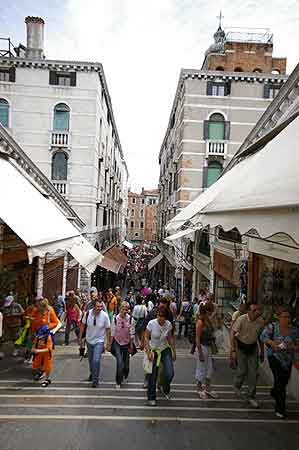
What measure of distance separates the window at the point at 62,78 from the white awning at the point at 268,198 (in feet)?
70.4

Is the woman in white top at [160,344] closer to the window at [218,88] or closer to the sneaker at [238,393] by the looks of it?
the sneaker at [238,393]

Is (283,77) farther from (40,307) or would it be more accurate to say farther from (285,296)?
(40,307)

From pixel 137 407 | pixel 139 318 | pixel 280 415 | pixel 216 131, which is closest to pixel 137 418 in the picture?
pixel 137 407

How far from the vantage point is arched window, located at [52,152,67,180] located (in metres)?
25.8

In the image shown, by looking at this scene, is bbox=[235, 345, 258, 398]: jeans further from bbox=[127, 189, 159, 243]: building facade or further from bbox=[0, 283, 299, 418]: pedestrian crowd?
bbox=[127, 189, 159, 243]: building facade

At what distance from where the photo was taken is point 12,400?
18.9 ft

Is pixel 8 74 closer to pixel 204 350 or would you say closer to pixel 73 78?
pixel 73 78

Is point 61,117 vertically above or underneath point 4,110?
underneath

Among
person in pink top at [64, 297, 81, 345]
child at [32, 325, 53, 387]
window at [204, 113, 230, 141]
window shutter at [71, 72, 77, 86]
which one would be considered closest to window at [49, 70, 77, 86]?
window shutter at [71, 72, 77, 86]

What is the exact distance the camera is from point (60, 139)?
1002 inches

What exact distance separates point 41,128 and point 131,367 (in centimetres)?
2055

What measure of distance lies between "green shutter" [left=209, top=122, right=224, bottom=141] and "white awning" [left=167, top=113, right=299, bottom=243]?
20.6 meters

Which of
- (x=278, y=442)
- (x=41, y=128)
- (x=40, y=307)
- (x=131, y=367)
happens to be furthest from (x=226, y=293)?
(x=41, y=128)

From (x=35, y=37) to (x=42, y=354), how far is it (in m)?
24.9
